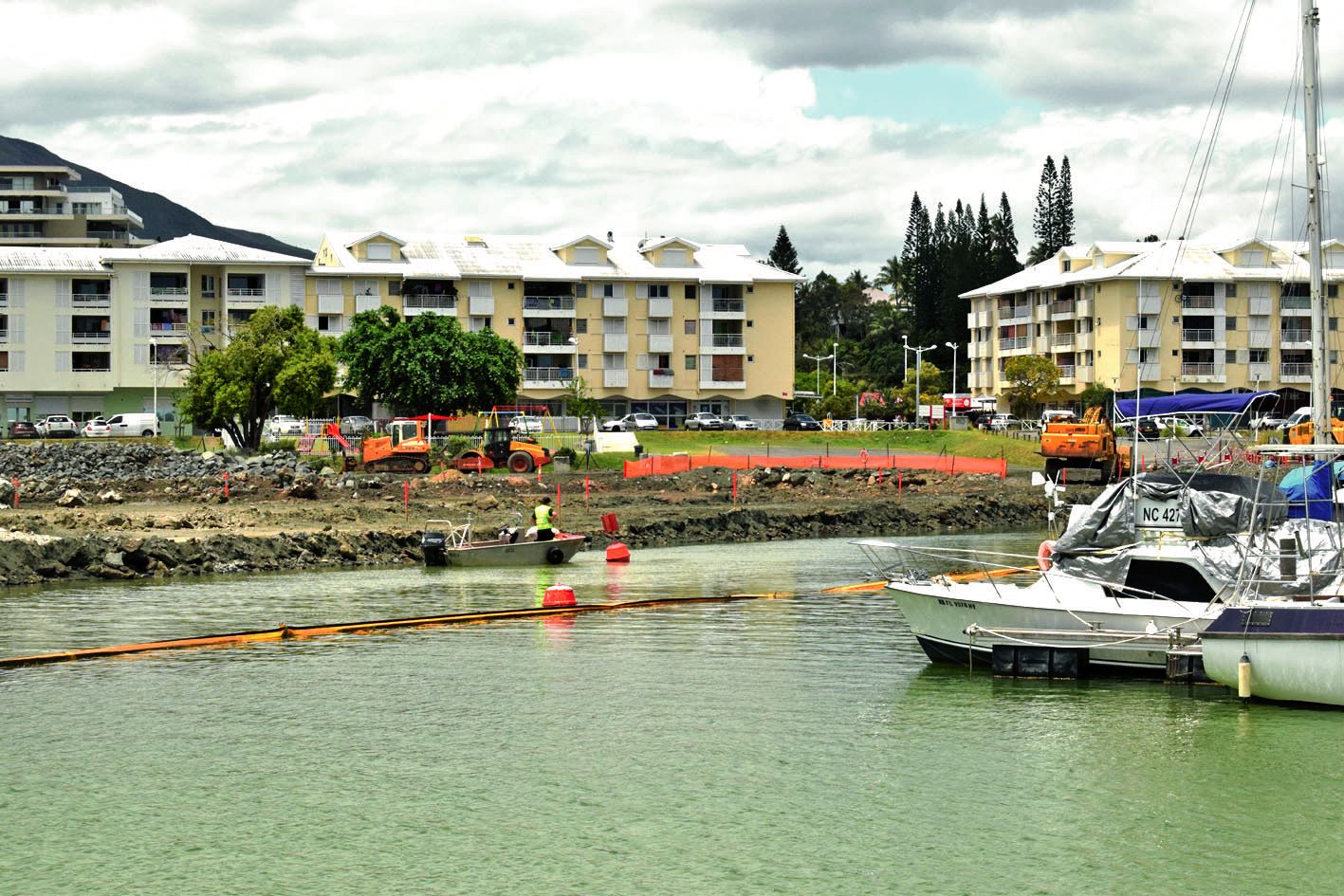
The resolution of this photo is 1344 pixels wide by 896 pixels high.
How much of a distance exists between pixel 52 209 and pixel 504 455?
10550 centimetres

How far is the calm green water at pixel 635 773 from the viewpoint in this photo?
16.2 metres

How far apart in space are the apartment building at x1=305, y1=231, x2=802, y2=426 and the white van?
1466cm

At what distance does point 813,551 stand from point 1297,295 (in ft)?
222

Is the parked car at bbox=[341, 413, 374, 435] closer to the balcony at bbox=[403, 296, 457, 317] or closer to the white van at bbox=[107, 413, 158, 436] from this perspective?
the balcony at bbox=[403, 296, 457, 317]

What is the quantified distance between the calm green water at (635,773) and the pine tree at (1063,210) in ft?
406

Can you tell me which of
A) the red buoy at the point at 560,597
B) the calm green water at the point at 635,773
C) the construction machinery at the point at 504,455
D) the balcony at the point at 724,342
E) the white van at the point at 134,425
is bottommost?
the calm green water at the point at 635,773

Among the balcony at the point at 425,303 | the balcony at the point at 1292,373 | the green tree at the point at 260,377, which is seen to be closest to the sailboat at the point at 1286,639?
the green tree at the point at 260,377

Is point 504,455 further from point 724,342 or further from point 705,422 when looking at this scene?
point 724,342

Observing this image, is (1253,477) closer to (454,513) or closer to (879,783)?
(879,783)

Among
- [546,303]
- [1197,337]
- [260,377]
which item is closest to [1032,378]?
[1197,337]

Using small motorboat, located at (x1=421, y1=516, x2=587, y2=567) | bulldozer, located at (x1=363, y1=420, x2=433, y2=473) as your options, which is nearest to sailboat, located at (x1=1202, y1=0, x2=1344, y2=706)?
small motorboat, located at (x1=421, y1=516, x2=587, y2=567)

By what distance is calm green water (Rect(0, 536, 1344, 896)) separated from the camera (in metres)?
16.2

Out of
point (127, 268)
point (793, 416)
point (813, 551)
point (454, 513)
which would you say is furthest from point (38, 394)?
point (813, 551)

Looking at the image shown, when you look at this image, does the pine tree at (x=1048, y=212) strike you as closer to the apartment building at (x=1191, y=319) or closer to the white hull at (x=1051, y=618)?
the apartment building at (x=1191, y=319)
